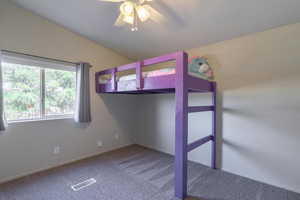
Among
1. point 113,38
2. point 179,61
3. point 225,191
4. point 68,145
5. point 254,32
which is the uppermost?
point 113,38

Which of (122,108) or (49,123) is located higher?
(122,108)

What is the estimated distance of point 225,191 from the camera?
1979 millimetres

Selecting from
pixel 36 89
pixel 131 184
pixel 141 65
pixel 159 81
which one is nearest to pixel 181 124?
pixel 159 81

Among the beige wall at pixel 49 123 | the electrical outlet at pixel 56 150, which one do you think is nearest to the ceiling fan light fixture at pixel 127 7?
the beige wall at pixel 49 123

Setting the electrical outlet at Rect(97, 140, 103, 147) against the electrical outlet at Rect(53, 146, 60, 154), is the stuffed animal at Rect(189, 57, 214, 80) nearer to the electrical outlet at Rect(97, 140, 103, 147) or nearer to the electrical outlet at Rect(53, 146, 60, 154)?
the electrical outlet at Rect(97, 140, 103, 147)

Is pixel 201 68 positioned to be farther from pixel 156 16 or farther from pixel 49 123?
pixel 49 123

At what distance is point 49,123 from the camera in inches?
102

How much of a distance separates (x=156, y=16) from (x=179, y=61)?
840mm

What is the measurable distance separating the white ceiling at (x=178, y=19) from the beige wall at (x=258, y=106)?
26 centimetres

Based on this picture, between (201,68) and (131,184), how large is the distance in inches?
86.1

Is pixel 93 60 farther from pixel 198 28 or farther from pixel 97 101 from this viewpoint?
pixel 198 28

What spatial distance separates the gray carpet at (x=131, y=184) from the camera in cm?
187

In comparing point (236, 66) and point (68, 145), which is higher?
point (236, 66)

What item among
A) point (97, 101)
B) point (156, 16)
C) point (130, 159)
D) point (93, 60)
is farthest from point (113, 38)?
point (130, 159)
